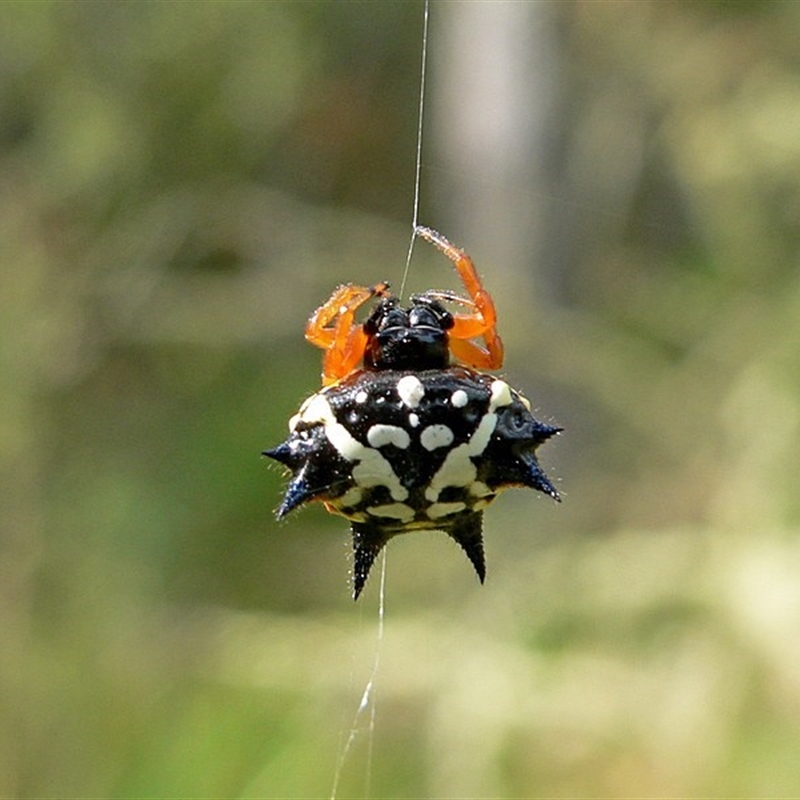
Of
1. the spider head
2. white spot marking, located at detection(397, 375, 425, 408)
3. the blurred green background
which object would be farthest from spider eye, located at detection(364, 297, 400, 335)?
the blurred green background

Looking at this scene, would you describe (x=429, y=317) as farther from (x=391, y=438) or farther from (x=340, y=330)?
(x=391, y=438)

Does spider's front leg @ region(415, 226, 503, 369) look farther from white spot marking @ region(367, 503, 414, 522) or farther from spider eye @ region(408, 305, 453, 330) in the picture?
white spot marking @ region(367, 503, 414, 522)

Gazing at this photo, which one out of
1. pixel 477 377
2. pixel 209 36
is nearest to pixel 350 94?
pixel 209 36

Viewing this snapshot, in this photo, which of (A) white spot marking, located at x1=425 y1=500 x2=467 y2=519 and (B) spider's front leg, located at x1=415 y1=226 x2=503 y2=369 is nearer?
(A) white spot marking, located at x1=425 y1=500 x2=467 y2=519

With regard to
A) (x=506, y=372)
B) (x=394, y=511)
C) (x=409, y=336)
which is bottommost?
(x=394, y=511)

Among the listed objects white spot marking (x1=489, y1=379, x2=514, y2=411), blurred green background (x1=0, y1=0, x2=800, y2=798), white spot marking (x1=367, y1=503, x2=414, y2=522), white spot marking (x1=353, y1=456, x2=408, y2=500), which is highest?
blurred green background (x1=0, y1=0, x2=800, y2=798)

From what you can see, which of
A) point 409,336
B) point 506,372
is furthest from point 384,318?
point 506,372
